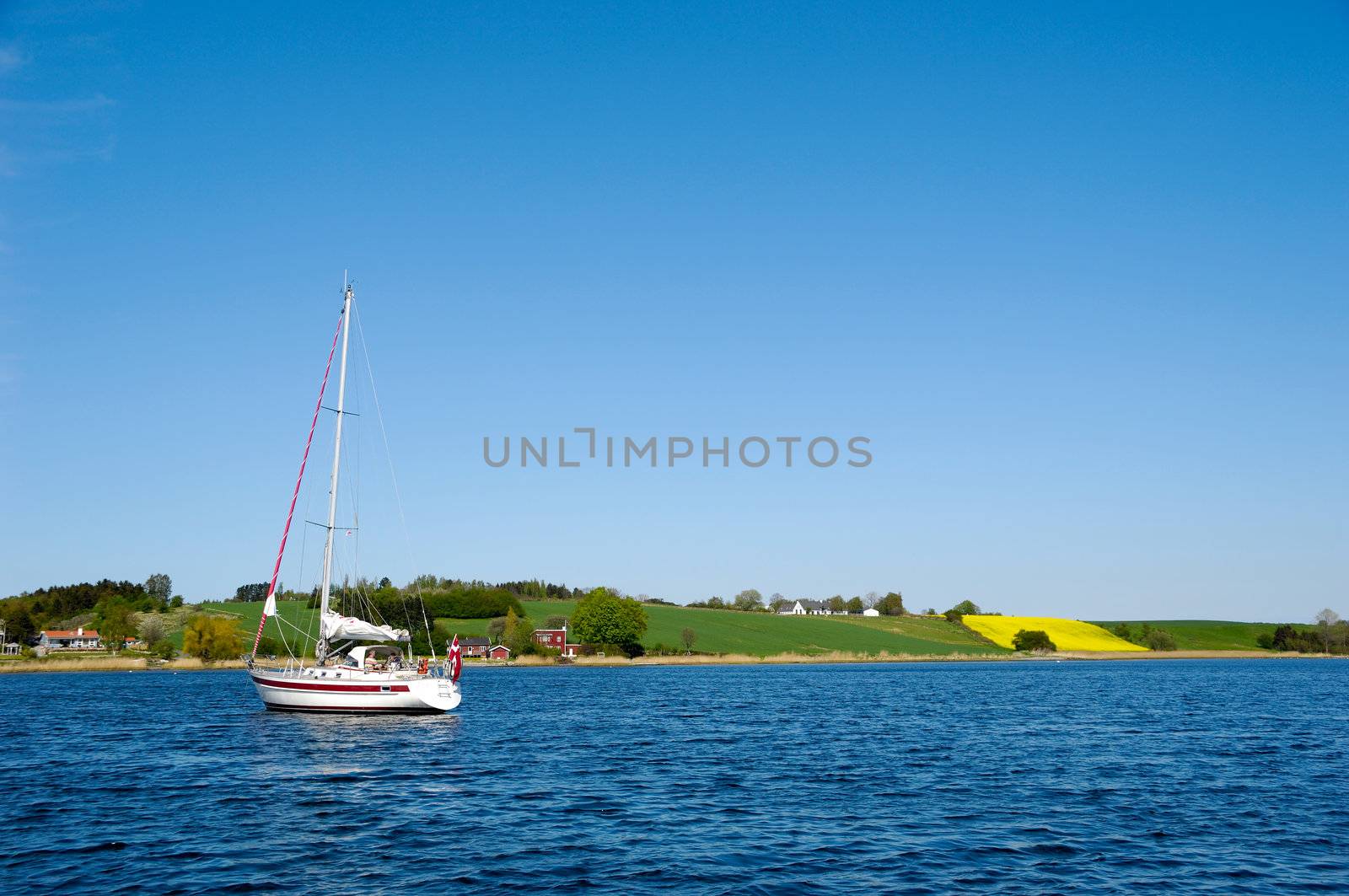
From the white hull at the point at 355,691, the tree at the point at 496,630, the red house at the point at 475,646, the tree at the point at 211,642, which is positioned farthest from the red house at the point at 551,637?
the white hull at the point at 355,691

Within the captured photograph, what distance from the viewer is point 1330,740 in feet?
179

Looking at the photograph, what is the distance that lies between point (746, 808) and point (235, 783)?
1957cm

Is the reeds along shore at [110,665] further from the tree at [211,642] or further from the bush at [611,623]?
the bush at [611,623]

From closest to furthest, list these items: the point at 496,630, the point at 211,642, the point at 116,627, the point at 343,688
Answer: the point at 343,688, the point at 211,642, the point at 116,627, the point at 496,630

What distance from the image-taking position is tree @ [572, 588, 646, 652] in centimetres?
18050

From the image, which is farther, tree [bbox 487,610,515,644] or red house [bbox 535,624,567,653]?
tree [bbox 487,610,515,644]

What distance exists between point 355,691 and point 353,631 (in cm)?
375

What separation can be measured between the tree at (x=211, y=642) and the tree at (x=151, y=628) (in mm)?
16903

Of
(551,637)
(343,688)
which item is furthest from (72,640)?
(343,688)

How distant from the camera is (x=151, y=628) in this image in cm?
17350

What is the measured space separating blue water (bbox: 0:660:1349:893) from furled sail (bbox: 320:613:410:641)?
5277mm

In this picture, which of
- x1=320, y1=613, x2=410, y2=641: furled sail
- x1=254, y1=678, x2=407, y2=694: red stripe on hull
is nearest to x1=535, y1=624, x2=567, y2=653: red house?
x1=320, y1=613, x2=410, y2=641: furled sail

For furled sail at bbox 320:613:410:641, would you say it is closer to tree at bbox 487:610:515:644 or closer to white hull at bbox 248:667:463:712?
white hull at bbox 248:667:463:712

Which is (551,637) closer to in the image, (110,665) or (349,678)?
(110,665)
